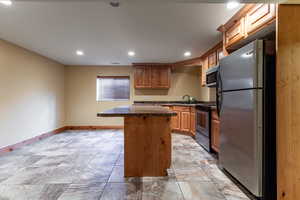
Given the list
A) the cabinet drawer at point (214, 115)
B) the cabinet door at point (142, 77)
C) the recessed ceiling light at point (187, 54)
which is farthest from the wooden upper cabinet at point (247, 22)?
the cabinet door at point (142, 77)

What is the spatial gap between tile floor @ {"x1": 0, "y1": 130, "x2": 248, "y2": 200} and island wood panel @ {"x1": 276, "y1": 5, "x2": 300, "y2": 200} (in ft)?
1.65

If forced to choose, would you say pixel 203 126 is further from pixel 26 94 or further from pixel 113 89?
pixel 26 94

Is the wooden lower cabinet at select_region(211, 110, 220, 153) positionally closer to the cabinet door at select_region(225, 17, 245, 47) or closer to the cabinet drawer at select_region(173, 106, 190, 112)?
the cabinet door at select_region(225, 17, 245, 47)

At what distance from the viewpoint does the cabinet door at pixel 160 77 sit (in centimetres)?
625

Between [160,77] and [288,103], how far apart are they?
15.4 ft

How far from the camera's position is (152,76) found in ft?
20.5

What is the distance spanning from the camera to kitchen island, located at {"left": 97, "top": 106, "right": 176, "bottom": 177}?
251 centimetres

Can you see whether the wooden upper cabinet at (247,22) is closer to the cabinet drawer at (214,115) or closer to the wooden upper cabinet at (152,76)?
the cabinet drawer at (214,115)

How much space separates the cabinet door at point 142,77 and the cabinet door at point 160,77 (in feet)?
0.43

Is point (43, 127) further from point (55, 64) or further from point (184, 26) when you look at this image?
point (184, 26)

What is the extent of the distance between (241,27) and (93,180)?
283cm

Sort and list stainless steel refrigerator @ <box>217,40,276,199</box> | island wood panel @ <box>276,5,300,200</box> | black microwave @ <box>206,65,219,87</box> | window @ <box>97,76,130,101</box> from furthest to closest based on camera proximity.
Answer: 1. window @ <box>97,76,130,101</box>
2. black microwave @ <box>206,65,219,87</box>
3. stainless steel refrigerator @ <box>217,40,276,199</box>
4. island wood panel @ <box>276,5,300,200</box>

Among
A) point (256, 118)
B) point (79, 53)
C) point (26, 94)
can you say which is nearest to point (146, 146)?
point (256, 118)

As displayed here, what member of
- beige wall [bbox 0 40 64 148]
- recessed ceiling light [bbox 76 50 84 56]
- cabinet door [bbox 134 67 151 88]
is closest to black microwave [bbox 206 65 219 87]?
cabinet door [bbox 134 67 151 88]
